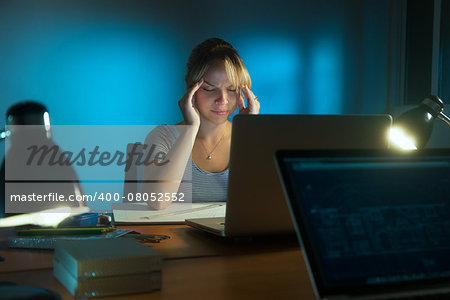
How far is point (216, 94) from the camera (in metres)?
2.24

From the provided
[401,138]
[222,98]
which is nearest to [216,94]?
[222,98]

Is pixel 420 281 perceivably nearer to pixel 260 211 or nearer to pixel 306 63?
pixel 260 211

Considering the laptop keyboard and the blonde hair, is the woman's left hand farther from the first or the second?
the laptop keyboard

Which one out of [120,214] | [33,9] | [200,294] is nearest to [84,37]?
[33,9]

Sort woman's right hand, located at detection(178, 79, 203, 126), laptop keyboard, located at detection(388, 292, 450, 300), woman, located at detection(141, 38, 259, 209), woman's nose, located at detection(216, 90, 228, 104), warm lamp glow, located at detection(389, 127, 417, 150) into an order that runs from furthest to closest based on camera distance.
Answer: woman's nose, located at detection(216, 90, 228, 104)
woman's right hand, located at detection(178, 79, 203, 126)
woman, located at detection(141, 38, 259, 209)
warm lamp glow, located at detection(389, 127, 417, 150)
laptop keyboard, located at detection(388, 292, 450, 300)

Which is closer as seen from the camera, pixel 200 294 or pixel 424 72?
pixel 200 294

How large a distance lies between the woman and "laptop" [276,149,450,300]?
3.94 ft

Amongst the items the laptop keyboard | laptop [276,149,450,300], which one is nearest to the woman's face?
laptop [276,149,450,300]

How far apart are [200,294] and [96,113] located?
273 cm

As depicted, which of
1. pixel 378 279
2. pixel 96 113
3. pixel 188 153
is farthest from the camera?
pixel 96 113

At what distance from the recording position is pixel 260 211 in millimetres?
1016

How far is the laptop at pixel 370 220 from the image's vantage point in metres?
0.63

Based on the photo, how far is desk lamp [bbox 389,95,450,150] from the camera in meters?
1.17

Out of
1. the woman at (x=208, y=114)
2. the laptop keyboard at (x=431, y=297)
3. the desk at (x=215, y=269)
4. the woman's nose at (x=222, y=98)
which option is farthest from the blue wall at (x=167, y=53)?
the laptop keyboard at (x=431, y=297)
